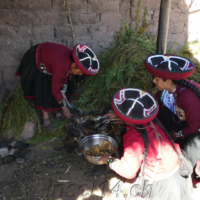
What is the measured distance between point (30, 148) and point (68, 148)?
0.61 m

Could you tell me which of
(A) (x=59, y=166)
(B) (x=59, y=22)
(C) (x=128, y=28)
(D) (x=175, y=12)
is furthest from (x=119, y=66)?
(A) (x=59, y=166)

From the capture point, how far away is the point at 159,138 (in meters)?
1.94

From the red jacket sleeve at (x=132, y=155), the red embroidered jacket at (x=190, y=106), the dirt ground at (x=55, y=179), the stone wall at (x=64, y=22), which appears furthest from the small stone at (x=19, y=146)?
the red embroidered jacket at (x=190, y=106)

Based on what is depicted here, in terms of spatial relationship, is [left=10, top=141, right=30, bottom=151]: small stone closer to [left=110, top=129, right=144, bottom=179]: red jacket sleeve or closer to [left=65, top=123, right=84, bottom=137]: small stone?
[left=65, top=123, right=84, bottom=137]: small stone

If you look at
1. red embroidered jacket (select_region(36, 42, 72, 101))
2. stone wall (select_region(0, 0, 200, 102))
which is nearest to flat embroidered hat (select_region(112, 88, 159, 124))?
red embroidered jacket (select_region(36, 42, 72, 101))

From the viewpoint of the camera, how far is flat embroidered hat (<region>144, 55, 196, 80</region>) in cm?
228

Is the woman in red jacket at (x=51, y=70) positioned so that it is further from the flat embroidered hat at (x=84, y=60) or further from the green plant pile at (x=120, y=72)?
the green plant pile at (x=120, y=72)

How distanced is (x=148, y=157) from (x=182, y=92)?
0.94 metres

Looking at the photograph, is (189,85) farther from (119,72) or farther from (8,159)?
(8,159)

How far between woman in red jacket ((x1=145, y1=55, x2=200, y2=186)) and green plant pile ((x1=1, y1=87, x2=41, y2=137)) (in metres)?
2.05

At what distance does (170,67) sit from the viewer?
7.54 feet

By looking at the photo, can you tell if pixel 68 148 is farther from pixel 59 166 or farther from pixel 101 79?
pixel 101 79

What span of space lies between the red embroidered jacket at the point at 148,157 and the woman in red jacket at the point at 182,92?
51 cm

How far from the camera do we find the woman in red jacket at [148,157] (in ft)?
6.13
